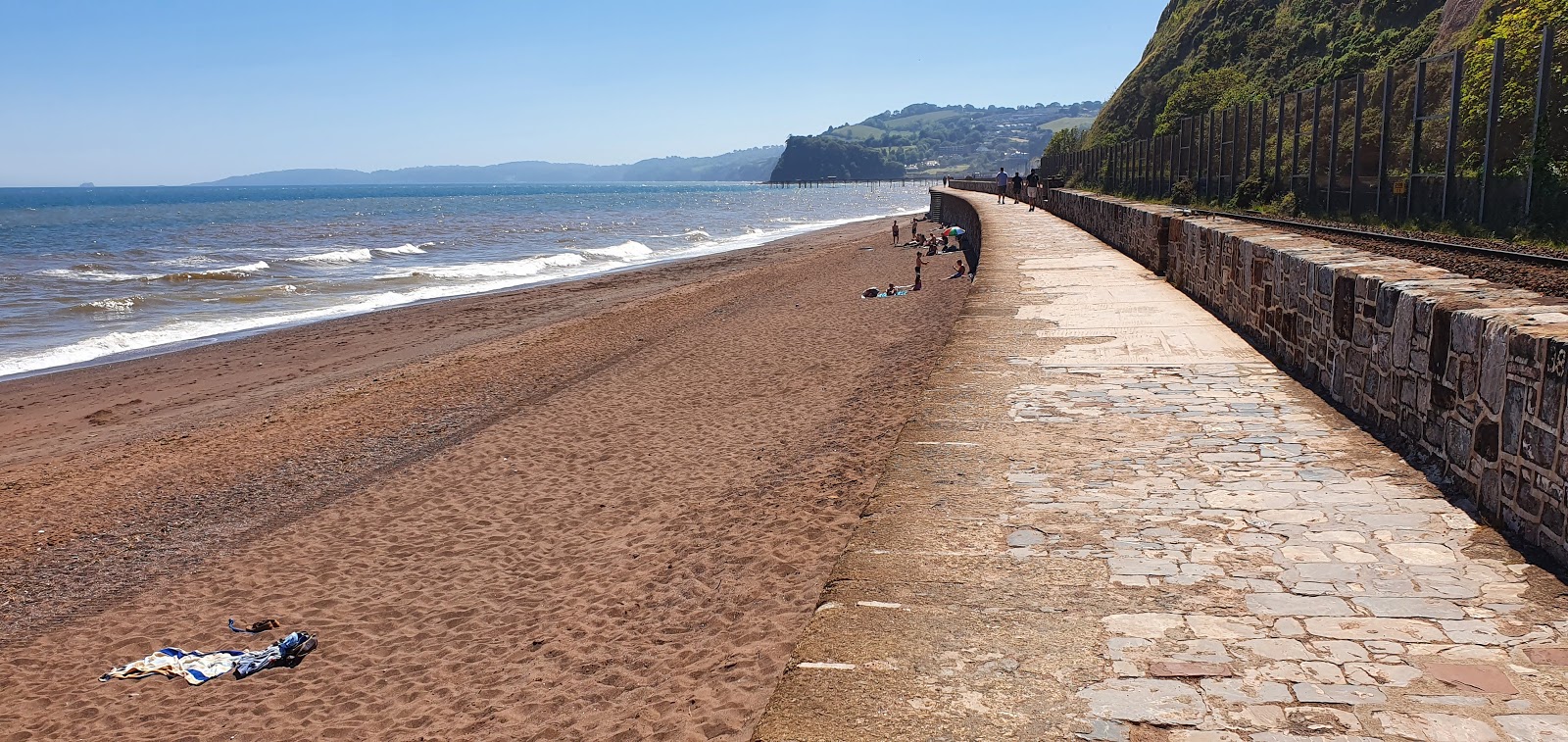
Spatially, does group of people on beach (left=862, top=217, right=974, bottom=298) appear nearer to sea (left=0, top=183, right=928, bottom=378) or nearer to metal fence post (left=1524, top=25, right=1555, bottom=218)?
sea (left=0, top=183, right=928, bottom=378)

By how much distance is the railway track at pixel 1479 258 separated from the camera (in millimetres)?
7062

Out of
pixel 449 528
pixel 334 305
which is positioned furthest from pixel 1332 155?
pixel 334 305

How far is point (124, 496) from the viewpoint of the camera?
853 centimetres

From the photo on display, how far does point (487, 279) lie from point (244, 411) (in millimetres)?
17073

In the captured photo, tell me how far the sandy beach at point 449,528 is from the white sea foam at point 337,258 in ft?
63.0

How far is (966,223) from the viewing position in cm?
3116

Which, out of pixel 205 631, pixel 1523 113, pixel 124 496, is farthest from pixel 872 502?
pixel 1523 113

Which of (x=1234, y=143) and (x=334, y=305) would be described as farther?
(x=334, y=305)

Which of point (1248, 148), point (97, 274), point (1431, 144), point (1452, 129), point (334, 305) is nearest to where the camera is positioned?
point (1452, 129)

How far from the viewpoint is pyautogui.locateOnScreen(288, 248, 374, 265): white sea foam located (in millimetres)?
33250

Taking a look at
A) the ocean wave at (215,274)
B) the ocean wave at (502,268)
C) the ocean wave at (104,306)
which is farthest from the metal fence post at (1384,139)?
the ocean wave at (215,274)

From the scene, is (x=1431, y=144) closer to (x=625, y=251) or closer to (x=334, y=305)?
(x=334, y=305)

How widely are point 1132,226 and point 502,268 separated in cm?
2194

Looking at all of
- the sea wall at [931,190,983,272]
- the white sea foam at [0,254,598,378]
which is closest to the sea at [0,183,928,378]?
the white sea foam at [0,254,598,378]
